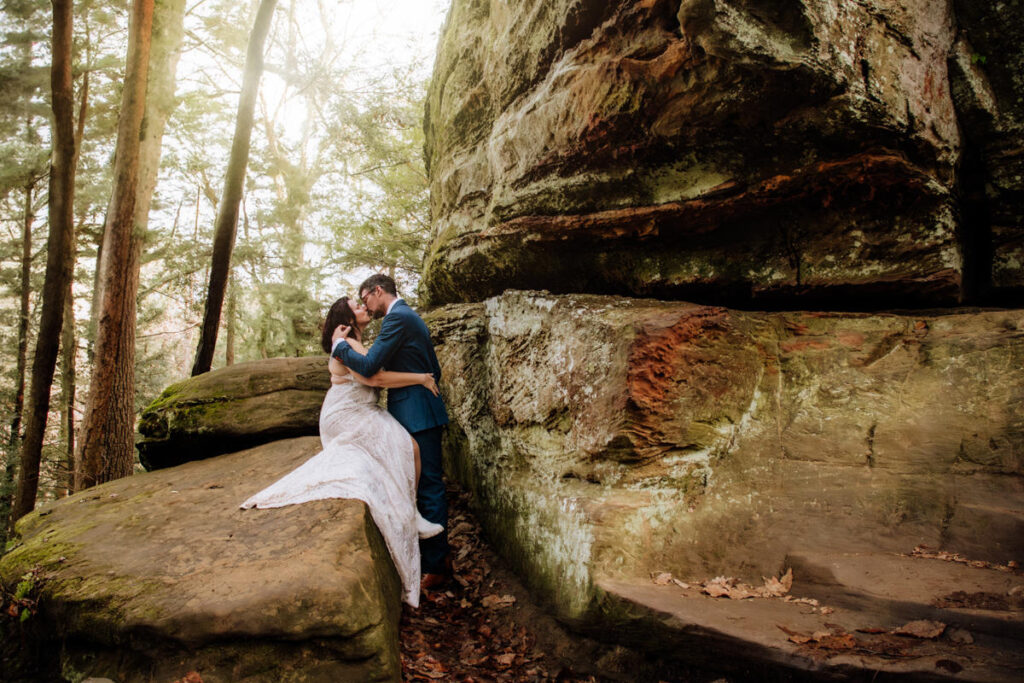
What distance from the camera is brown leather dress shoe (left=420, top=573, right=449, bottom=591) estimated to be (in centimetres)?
491

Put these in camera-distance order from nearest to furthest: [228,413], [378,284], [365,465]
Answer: [365,465]
[378,284]
[228,413]

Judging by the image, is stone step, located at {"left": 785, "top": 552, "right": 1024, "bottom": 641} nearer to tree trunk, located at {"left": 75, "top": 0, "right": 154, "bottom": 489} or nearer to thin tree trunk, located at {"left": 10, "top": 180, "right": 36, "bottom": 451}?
tree trunk, located at {"left": 75, "top": 0, "right": 154, "bottom": 489}

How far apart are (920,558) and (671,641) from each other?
1696 mm

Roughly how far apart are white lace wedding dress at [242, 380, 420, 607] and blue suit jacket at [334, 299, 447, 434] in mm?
179

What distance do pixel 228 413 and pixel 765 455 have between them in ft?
18.5

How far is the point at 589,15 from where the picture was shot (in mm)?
4645

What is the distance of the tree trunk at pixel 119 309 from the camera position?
24.5 feet

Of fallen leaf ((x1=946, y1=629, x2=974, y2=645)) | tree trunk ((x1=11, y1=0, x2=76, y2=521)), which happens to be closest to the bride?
fallen leaf ((x1=946, y1=629, x2=974, y2=645))

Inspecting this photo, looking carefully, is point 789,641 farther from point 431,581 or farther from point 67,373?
point 67,373

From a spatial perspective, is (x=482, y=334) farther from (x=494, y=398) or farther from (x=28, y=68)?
(x=28, y=68)

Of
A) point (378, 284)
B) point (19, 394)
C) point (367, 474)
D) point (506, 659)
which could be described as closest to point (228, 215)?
point (378, 284)

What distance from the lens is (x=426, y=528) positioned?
478cm

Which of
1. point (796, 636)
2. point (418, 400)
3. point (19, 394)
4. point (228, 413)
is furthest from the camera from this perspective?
point (19, 394)

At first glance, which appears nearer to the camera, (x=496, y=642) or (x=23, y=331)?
(x=496, y=642)
